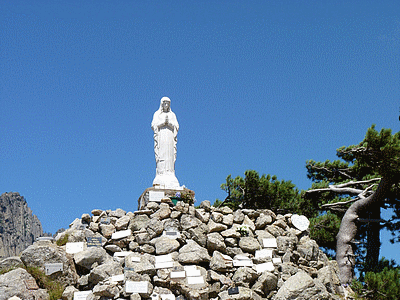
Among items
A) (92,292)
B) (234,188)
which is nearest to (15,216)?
(234,188)

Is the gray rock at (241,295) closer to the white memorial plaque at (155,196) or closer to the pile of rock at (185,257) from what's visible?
the pile of rock at (185,257)

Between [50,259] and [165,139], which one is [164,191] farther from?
[50,259]

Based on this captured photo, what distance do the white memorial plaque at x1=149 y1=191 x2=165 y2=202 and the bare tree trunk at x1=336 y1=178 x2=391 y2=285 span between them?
6200 millimetres

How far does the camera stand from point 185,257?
1296 centimetres

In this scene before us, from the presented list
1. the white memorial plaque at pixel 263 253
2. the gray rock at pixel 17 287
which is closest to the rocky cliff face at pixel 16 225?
the gray rock at pixel 17 287

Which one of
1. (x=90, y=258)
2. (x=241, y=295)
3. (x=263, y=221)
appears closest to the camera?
(x=241, y=295)

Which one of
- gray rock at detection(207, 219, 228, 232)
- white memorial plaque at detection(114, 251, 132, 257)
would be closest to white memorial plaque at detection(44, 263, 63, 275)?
white memorial plaque at detection(114, 251, 132, 257)

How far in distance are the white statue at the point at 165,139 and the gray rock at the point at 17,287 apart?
4.95 metres

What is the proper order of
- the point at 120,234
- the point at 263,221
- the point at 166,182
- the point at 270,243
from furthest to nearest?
1. the point at 166,182
2. the point at 263,221
3. the point at 270,243
4. the point at 120,234

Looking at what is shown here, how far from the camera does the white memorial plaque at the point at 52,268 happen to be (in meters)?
12.2

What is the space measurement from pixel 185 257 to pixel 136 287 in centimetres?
160

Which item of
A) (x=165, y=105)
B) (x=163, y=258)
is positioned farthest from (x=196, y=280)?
(x=165, y=105)

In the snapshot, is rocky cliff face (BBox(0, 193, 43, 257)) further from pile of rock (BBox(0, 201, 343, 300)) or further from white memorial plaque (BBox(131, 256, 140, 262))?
white memorial plaque (BBox(131, 256, 140, 262))

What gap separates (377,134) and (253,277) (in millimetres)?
5326
